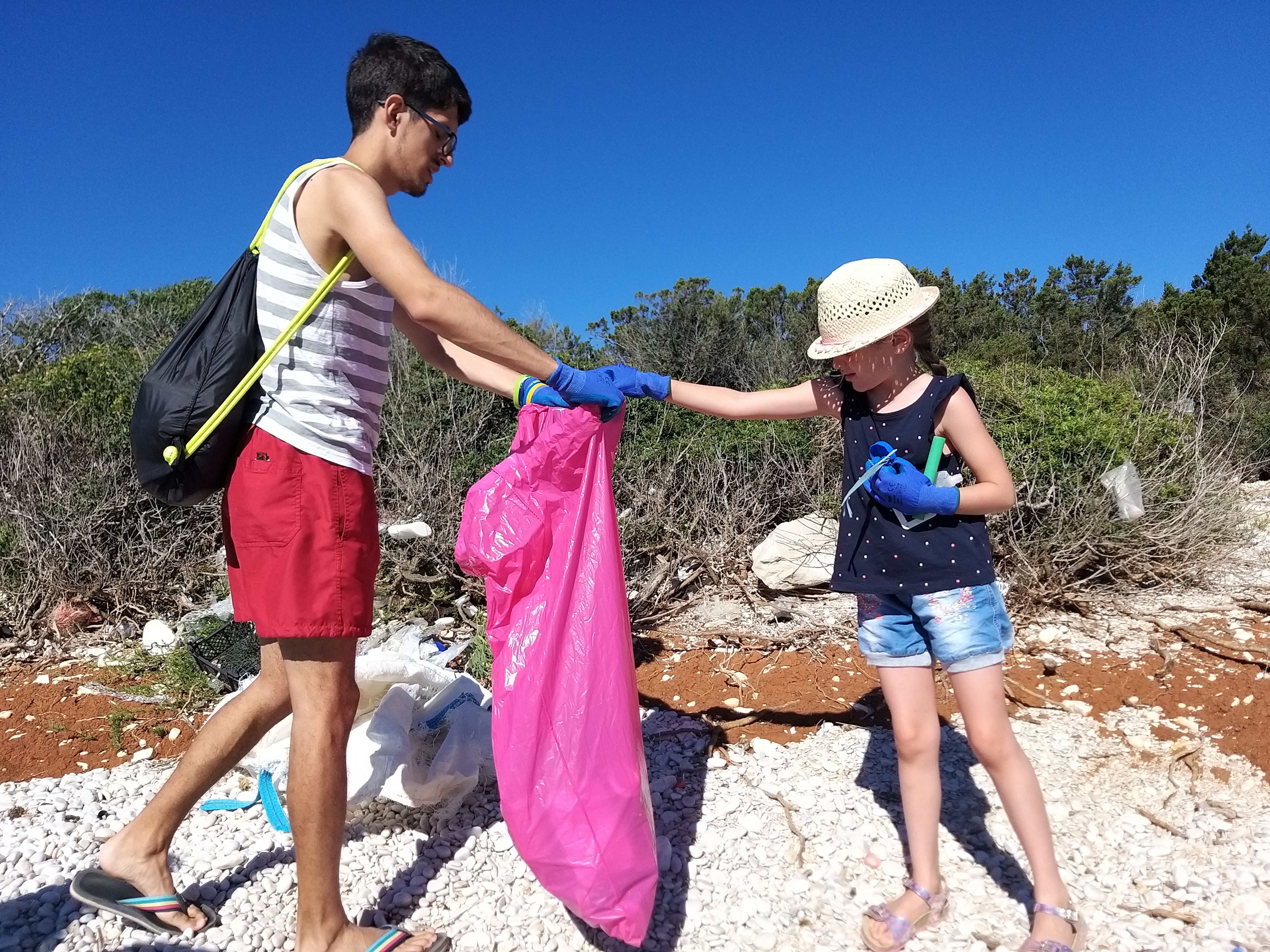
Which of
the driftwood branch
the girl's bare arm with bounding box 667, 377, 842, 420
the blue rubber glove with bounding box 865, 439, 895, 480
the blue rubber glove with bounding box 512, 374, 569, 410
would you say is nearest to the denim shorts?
the blue rubber glove with bounding box 865, 439, 895, 480

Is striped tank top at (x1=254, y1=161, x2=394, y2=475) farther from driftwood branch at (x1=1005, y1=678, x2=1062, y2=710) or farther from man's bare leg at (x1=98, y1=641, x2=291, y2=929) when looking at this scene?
driftwood branch at (x1=1005, y1=678, x2=1062, y2=710)

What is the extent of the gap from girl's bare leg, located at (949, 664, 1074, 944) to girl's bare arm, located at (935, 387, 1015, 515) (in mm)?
341

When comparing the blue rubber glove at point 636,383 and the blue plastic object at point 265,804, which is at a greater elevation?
the blue rubber glove at point 636,383

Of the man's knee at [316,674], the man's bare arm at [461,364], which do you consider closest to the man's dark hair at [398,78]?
the man's bare arm at [461,364]

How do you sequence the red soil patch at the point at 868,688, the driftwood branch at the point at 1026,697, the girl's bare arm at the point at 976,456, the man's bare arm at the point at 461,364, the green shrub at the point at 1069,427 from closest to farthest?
the girl's bare arm at the point at 976,456, the man's bare arm at the point at 461,364, the red soil patch at the point at 868,688, the driftwood branch at the point at 1026,697, the green shrub at the point at 1069,427

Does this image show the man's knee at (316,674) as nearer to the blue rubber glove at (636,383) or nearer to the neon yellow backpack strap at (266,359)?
the neon yellow backpack strap at (266,359)

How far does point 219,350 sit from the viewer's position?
1.60 meters

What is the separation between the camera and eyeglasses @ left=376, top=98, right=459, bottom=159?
5.50 ft

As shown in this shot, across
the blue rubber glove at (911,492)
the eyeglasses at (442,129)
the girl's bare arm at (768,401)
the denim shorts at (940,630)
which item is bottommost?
the denim shorts at (940,630)

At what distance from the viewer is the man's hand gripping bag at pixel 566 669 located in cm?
170

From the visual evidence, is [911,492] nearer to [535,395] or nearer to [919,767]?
[919,767]

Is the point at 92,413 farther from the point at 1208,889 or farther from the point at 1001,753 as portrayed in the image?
the point at 1208,889

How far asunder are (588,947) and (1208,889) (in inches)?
55.7

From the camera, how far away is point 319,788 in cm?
162
